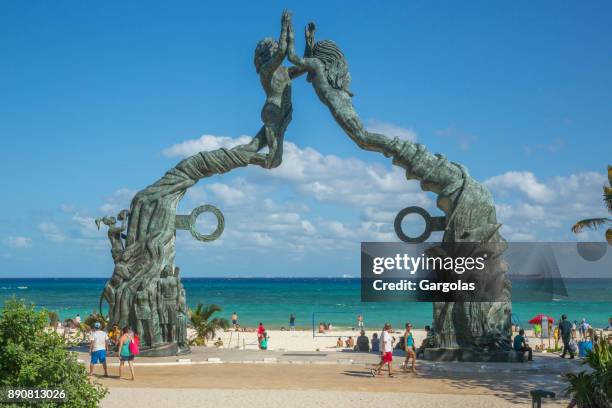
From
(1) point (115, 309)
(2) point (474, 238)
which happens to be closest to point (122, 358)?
(1) point (115, 309)

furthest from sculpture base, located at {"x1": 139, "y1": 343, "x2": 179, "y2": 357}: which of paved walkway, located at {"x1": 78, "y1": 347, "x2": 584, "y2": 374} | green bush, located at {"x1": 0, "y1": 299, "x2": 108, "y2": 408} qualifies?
green bush, located at {"x1": 0, "y1": 299, "x2": 108, "y2": 408}

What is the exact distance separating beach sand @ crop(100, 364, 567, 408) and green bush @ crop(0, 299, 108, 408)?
16.0 feet

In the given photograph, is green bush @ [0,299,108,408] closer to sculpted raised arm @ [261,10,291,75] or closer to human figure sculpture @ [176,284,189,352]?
human figure sculpture @ [176,284,189,352]

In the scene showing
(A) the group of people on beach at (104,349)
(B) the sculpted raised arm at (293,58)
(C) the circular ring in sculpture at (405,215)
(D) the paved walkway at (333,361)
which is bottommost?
(D) the paved walkway at (333,361)

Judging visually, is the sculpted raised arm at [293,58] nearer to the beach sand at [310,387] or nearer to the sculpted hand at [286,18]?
the sculpted hand at [286,18]

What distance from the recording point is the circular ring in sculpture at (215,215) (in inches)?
811

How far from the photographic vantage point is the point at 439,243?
1928cm

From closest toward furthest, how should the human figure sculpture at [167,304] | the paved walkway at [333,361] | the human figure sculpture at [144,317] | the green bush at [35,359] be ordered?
the green bush at [35,359] → the paved walkway at [333,361] → the human figure sculpture at [144,317] → the human figure sculpture at [167,304]

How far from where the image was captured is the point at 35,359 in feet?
26.2

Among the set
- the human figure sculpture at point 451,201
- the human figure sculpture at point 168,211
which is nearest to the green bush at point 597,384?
the human figure sculpture at point 451,201

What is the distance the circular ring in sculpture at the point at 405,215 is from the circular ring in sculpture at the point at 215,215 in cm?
510

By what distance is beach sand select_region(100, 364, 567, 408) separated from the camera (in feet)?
43.8

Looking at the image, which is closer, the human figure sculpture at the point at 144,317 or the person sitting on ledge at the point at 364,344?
the human figure sculpture at the point at 144,317

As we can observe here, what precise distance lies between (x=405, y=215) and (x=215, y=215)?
5.52m
